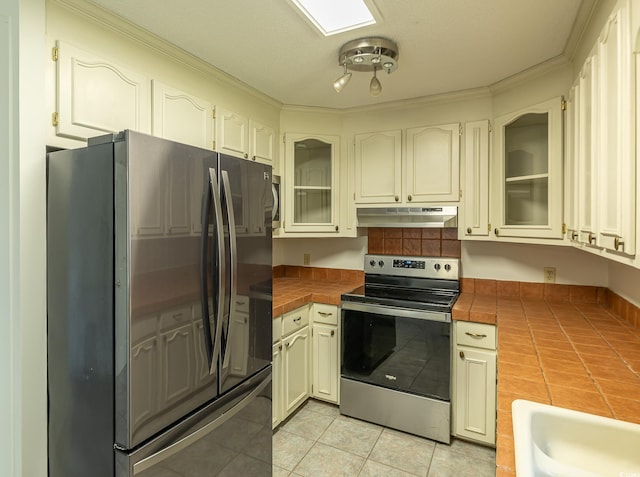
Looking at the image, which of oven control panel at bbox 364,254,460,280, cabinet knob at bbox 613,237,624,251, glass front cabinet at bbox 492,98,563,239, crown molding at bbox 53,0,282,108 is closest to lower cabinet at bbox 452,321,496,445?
oven control panel at bbox 364,254,460,280

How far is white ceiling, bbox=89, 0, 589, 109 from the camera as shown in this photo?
59.5 inches

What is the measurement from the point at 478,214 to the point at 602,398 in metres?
1.49

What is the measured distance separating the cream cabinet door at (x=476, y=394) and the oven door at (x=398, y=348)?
82mm

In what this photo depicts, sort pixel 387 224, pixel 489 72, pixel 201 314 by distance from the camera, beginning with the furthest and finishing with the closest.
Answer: pixel 387 224 → pixel 489 72 → pixel 201 314

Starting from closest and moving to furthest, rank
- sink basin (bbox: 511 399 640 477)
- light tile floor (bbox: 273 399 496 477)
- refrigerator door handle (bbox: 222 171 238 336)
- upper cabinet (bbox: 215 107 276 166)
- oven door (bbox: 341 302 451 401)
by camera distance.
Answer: sink basin (bbox: 511 399 640 477), refrigerator door handle (bbox: 222 171 238 336), light tile floor (bbox: 273 399 496 477), upper cabinet (bbox: 215 107 276 166), oven door (bbox: 341 302 451 401)

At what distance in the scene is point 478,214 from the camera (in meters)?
2.41

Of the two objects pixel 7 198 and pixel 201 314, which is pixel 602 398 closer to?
pixel 201 314

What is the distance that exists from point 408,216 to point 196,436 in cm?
187

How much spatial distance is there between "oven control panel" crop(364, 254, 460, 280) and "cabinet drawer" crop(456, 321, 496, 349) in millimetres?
543

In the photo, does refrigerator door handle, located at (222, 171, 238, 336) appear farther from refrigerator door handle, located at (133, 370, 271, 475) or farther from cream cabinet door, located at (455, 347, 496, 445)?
cream cabinet door, located at (455, 347, 496, 445)

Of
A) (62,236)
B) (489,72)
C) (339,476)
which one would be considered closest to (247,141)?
(62,236)

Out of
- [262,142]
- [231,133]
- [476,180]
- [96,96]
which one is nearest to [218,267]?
[96,96]

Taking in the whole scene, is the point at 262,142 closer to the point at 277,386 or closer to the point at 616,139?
the point at 277,386

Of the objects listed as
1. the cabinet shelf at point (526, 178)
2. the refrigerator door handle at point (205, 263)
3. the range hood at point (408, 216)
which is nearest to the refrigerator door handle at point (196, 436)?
the refrigerator door handle at point (205, 263)
